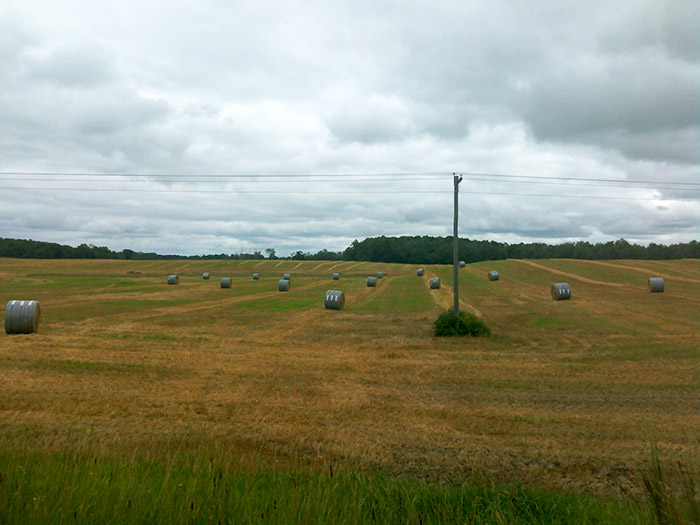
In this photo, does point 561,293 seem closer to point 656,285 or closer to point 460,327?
point 656,285

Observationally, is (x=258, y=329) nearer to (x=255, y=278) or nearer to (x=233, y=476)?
(x=233, y=476)

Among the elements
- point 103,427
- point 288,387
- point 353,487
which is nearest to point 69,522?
point 353,487

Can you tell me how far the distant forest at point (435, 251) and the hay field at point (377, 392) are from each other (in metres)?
110

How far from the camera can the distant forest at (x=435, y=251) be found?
395ft

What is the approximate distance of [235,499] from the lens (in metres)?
4.15

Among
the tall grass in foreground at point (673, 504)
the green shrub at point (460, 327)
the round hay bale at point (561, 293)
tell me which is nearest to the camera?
the tall grass in foreground at point (673, 504)

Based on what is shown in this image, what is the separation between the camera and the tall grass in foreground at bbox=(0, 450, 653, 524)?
3740 mm

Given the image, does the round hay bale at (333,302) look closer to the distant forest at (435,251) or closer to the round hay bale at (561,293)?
the round hay bale at (561,293)

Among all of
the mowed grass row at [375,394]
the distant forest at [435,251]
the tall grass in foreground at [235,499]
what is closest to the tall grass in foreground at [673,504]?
the tall grass in foreground at [235,499]

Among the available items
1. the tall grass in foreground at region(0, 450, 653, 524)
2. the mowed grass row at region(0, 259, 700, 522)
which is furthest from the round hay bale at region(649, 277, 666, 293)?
the tall grass in foreground at region(0, 450, 653, 524)

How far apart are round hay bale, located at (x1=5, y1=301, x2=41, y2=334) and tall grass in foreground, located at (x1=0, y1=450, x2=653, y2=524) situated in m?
18.7

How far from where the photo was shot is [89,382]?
12.7 metres

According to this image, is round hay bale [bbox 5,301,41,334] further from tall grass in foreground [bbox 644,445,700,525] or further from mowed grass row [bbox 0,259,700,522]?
tall grass in foreground [bbox 644,445,700,525]

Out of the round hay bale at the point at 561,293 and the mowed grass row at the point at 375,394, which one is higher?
the round hay bale at the point at 561,293
